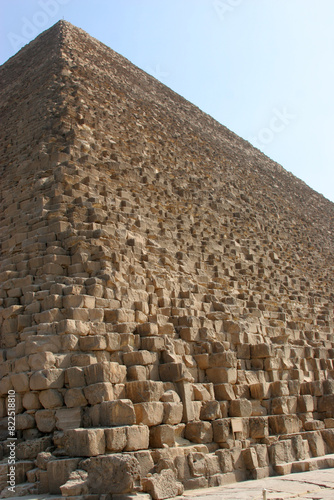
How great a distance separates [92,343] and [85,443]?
1.51 metres

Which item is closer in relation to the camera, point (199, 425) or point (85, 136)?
point (199, 425)

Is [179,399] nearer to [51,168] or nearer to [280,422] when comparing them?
[280,422]

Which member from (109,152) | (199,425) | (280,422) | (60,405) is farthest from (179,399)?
(109,152)

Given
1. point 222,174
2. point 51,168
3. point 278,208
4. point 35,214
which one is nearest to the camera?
point 35,214

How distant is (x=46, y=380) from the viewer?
20.1 feet

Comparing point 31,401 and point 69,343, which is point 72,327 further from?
point 31,401

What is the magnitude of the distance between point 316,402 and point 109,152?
6.31m

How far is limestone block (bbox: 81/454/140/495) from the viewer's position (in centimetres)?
502

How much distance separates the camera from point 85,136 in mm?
11211

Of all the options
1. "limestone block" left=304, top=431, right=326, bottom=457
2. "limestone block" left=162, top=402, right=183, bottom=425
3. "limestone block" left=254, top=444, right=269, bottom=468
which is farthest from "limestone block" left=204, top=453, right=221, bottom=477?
"limestone block" left=304, top=431, right=326, bottom=457

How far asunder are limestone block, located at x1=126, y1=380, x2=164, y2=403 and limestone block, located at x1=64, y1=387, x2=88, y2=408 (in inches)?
21.7

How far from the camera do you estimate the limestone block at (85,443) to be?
5367mm

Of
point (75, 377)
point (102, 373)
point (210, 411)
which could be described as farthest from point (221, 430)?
point (75, 377)

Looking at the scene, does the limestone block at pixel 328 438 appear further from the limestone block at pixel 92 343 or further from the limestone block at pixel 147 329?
the limestone block at pixel 92 343
